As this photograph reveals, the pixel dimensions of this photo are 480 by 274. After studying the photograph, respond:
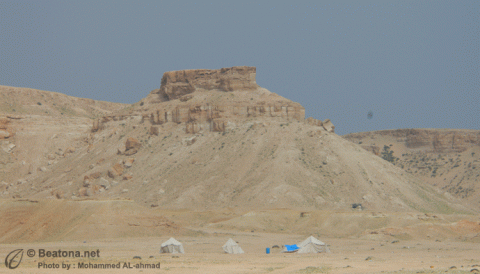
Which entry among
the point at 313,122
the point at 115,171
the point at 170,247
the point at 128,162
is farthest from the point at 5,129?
the point at 170,247

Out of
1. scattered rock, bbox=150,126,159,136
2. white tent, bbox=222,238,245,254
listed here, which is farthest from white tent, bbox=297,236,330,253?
scattered rock, bbox=150,126,159,136

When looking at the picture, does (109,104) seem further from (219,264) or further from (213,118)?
(219,264)

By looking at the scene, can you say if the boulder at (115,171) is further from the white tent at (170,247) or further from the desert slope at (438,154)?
the desert slope at (438,154)

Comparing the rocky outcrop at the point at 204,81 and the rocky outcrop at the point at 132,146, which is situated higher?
the rocky outcrop at the point at 204,81

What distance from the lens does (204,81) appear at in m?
76.5

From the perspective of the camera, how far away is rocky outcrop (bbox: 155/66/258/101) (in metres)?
73.7

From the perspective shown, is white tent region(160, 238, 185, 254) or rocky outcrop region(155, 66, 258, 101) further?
rocky outcrop region(155, 66, 258, 101)

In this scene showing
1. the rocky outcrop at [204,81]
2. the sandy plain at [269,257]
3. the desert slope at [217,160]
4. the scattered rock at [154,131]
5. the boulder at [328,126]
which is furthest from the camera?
the rocky outcrop at [204,81]

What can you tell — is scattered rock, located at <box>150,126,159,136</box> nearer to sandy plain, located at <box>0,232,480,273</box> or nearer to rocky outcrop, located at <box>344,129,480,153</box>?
sandy plain, located at <box>0,232,480,273</box>

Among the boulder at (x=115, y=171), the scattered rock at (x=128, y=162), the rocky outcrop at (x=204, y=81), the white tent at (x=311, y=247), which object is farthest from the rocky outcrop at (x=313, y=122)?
the white tent at (x=311, y=247)

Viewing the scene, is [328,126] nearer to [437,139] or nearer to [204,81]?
[204,81]

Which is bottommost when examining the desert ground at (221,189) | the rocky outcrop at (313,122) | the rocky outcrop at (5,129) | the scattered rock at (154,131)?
the desert ground at (221,189)

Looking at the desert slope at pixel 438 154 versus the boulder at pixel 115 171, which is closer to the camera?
the boulder at pixel 115 171

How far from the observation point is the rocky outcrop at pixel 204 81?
73.7 metres
